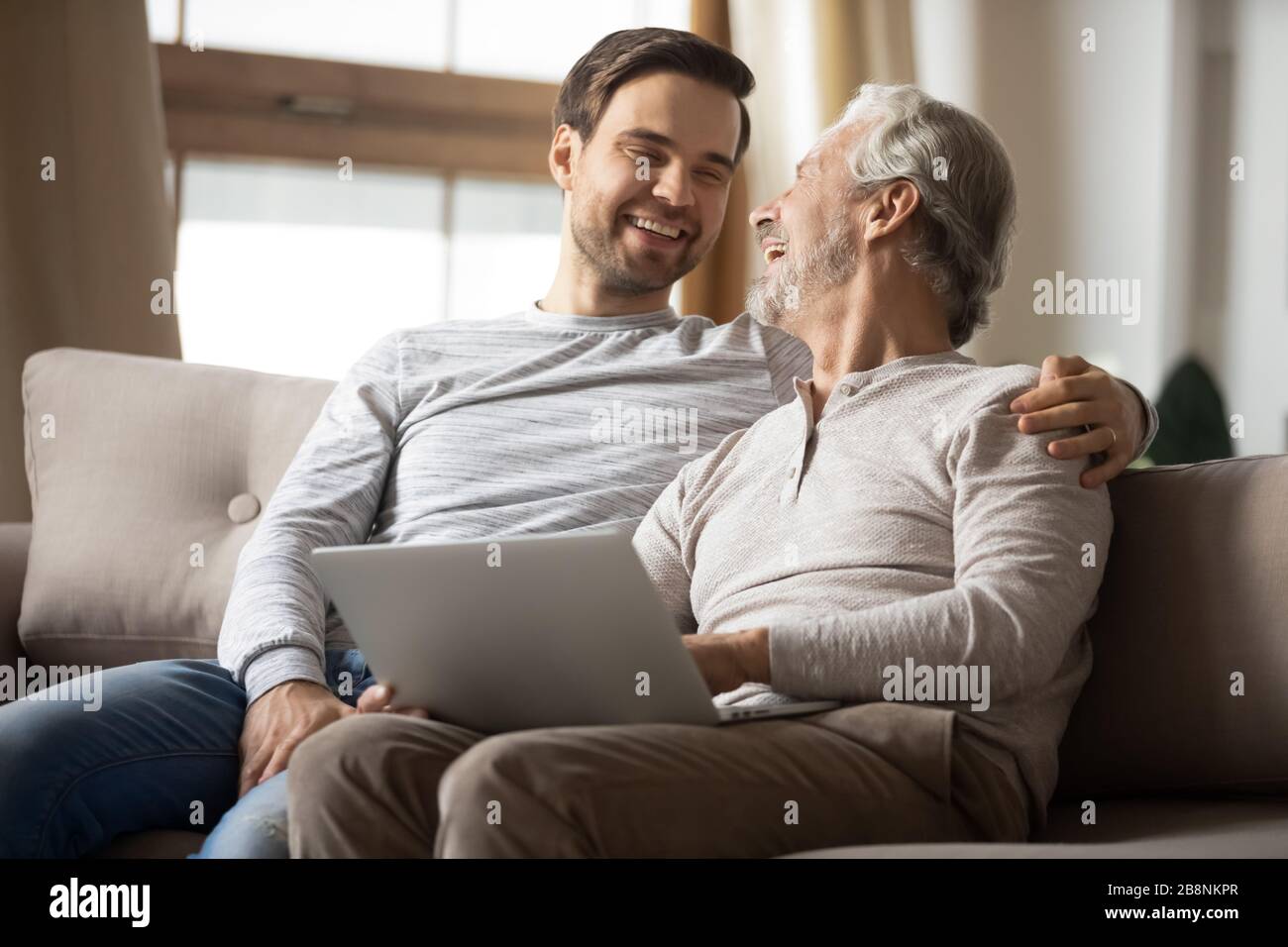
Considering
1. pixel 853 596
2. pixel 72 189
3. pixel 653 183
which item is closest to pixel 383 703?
pixel 853 596

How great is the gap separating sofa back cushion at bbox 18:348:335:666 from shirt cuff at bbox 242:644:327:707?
0.37 m

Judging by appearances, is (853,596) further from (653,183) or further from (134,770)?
(653,183)

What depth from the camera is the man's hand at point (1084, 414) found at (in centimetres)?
121

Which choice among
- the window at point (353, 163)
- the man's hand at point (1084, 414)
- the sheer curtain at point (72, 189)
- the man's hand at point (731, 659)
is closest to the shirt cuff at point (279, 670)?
the man's hand at point (731, 659)

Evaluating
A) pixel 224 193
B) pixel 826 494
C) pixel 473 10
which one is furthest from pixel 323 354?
pixel 826 494

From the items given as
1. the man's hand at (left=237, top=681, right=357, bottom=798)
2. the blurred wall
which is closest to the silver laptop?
the man's hand at (left=237, top=681, right=357, bottom=798)

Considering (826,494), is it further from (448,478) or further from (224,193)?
(224,193)

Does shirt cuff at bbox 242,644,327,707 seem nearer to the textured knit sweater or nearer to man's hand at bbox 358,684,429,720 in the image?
man's hand at bbox 358,684,429,720

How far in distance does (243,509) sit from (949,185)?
107 centimetres

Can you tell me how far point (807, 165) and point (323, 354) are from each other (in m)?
1.58

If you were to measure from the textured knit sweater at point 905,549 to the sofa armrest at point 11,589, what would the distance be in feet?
3.03

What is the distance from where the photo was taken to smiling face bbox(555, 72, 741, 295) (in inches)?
74.0

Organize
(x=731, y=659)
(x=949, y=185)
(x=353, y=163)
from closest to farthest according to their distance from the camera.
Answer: (x=731, y=659) < (x=949, y=185) < (x=353, y=163)

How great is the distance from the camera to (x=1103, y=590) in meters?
1.35
